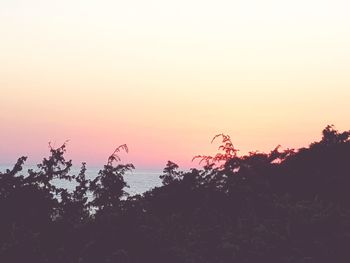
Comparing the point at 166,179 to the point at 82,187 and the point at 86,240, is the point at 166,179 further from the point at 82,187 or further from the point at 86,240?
the point at 86,240

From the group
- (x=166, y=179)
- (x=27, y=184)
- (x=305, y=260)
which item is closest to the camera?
(x=305, y=260)

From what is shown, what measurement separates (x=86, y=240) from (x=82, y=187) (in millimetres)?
1534

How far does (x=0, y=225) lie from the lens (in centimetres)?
978

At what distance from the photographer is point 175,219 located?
9.89 metres

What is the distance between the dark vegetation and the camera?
29.3 ft

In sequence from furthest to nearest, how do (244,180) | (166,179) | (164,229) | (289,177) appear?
(289,177) < (166,179) < (244,180) < (164,229)

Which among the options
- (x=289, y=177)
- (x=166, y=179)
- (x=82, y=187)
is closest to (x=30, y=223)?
(x=82, y=187)

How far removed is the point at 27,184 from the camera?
35.0 ft

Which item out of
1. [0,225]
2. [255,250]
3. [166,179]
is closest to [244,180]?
[166,179]

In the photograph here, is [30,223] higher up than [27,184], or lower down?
lower down

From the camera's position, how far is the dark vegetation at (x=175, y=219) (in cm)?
894

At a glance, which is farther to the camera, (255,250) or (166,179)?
(166,179)

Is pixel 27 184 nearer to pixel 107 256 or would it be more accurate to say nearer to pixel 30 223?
pixel 30 223

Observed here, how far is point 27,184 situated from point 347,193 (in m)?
7.23
